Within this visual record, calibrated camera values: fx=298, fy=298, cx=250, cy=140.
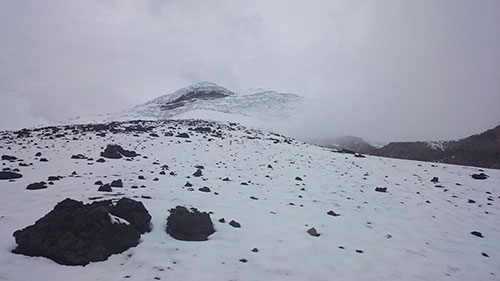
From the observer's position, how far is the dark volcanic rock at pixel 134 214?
866 cm

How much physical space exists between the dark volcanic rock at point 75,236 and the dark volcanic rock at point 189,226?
1201 millimetres

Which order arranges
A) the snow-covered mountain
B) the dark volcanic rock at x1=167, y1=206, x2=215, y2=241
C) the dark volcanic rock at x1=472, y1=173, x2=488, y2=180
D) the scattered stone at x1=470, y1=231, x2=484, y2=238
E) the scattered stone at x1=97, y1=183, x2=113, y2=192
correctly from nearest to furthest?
the dark volcanic rock at x1=167, y1=206, x2=215, y2=241 → the scattered stone at x1=470, y1=231, x2=484, y2=238 → the scattered stone at x1=97, y1=183, x2=113, y2=192 → the dark volcanic rock at x1=472, y1=173, x2=488, y2=180 → the snow-covered mountain

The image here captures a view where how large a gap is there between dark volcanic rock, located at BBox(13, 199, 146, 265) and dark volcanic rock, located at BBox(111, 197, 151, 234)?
68 cm

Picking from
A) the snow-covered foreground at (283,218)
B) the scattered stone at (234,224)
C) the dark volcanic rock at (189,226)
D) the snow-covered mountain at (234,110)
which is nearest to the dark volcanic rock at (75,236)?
the snow-covered foreground at (283,218)

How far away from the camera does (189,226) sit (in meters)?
8.80

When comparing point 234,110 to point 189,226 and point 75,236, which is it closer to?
point 189,226

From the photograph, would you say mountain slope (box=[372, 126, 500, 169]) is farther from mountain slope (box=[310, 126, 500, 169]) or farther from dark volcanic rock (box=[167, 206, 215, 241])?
dark volcanic rock (box=[167, 206, 215, 241])

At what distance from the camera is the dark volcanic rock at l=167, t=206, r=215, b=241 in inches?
341

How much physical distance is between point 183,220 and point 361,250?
532 cm

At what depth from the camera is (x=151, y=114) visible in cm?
7200

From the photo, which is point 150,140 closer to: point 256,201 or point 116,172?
point 116,172

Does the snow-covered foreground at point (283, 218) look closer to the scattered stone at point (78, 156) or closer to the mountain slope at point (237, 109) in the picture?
the scattered stone at point (78, 156)

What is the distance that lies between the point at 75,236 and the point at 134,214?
6.09 ft

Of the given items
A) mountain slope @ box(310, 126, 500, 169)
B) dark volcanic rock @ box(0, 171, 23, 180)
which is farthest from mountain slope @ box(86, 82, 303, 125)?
dark volcanic rock @ box(0, 171, 23, 180)
